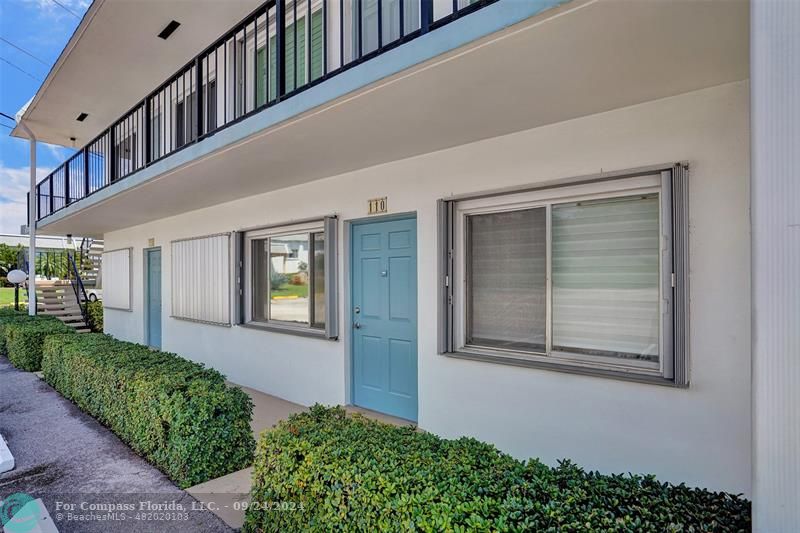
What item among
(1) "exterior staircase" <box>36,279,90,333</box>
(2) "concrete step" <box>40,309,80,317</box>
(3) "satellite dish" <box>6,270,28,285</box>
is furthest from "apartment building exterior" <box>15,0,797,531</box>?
(2) "concrete step" <box>40,309,80,317</box>

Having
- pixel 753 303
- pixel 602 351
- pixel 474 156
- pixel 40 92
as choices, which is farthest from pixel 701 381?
pixel 40 92

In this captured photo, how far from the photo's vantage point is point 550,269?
3.60 meters

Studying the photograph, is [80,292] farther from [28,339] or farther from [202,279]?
[202,279]

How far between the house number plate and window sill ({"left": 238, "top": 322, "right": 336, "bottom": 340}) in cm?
156

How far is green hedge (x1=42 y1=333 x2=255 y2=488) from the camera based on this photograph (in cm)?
328

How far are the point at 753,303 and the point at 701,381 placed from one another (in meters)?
1.61

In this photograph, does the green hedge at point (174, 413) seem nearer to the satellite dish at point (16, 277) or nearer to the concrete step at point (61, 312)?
the satellite dish at point (16, 277)

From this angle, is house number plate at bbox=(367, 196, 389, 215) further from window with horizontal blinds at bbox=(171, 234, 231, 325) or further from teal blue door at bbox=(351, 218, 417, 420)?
window with horizontal blinds at bbox=(171, 234, 231, 325)

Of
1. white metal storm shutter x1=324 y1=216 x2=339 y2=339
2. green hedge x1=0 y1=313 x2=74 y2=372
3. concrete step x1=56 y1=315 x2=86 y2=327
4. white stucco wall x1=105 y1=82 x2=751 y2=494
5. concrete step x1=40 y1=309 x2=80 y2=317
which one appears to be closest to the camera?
white stucco wall x1=105 y1=82 x2=751 y2=494

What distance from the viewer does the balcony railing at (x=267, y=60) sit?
346cm

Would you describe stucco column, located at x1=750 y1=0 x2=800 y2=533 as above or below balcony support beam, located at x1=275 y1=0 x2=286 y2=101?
below

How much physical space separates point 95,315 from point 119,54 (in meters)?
8.86

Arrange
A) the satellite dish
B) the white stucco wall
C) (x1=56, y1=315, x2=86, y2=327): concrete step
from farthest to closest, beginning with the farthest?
(x1=56, y1=315, x2=86, y2=327): concrete step
the satellite dish
the white stucco wall

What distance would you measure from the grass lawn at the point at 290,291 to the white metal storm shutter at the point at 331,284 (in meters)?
0.75
